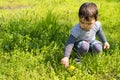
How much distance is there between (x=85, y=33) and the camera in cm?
450

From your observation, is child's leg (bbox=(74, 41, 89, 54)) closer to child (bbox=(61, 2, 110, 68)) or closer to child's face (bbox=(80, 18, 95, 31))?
child (bbox=(61, 2, 110, 68))

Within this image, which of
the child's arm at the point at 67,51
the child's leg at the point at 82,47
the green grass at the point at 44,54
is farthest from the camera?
the child's leg at the point at 82,47

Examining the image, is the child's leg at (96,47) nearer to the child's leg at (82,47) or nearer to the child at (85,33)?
the child at (85,33)

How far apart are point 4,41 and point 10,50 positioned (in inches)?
9.7

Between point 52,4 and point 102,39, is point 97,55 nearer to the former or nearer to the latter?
→ point 102,39

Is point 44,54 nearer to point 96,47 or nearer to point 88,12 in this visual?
point 96,47

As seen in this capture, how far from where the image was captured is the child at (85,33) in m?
4.22

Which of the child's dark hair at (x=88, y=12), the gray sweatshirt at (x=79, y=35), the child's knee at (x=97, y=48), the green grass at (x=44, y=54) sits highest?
the child's dark hair at (x=88, y=12)

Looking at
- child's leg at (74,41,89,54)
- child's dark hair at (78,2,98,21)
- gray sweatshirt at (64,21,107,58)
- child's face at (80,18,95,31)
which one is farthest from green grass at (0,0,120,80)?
→ child's dark hair at (78,2,98,21)

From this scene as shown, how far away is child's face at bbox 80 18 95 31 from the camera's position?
14.0 ft

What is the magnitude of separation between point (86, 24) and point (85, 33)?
201mm

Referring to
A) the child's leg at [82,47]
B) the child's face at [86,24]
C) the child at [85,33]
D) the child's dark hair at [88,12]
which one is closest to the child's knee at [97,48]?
the child at [85,33]

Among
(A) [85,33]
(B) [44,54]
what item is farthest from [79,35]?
(B) [44,54]

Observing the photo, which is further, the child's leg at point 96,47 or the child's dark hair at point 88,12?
the child's leg at point 96,47
